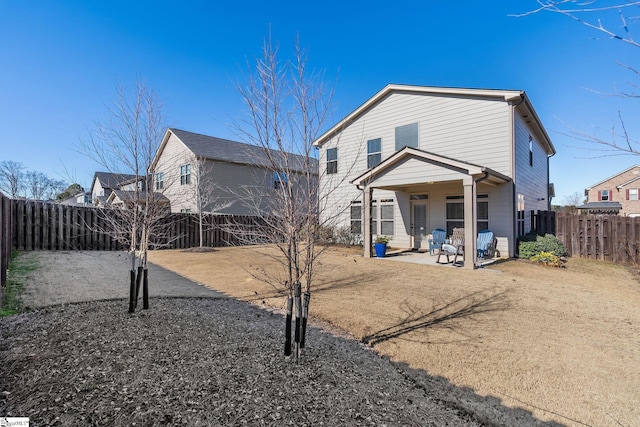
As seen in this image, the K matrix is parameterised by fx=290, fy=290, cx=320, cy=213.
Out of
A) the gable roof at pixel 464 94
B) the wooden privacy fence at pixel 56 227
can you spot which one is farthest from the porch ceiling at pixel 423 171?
the wooden privacy fence at pixel 56 227

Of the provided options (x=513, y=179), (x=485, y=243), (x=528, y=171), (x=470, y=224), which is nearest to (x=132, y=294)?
(x=470, y=224)

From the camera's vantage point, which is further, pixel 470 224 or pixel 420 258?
pixel 420 258

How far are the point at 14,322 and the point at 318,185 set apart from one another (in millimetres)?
4298

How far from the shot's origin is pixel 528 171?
42.3 ft

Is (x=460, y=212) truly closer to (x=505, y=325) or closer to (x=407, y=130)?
(x=407, y=130)

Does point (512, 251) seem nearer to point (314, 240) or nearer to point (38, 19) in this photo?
point (314, 240)

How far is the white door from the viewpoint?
43.2 feet

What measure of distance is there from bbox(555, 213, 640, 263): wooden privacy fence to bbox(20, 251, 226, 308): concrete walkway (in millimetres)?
14166

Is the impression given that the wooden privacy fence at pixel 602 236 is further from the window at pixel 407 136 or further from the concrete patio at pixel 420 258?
the window at pixel 407 136

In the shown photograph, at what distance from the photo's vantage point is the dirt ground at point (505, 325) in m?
2.86

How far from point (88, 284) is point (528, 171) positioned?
1616 cm

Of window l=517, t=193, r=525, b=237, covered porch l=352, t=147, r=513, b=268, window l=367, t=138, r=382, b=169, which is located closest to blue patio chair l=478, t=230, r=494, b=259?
covered porch l=352, t=147, r=513, b=268

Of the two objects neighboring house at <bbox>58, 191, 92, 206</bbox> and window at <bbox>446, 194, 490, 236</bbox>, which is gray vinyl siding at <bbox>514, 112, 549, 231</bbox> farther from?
neighboring house at <bbox>58, 191, 92, 206</bbox>

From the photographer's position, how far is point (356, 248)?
1377cm
